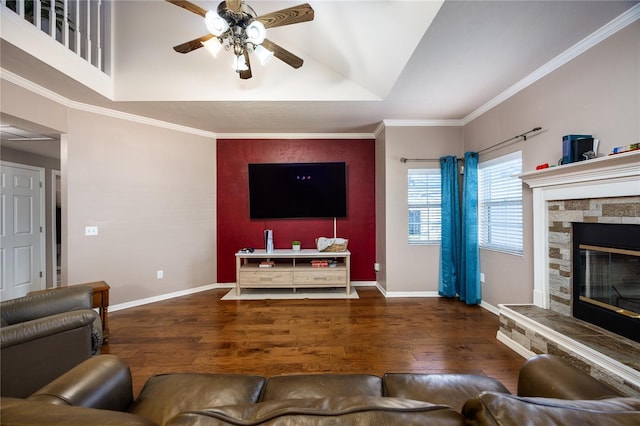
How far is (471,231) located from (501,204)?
0.49 metres

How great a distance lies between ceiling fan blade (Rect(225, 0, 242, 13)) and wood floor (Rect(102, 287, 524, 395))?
2.81 metres

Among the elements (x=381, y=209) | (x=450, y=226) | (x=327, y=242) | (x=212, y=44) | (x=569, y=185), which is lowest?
(x=327, y=242)

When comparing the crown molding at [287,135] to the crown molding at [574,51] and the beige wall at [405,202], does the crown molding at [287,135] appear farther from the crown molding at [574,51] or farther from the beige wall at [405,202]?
the crown molding at [574,51]

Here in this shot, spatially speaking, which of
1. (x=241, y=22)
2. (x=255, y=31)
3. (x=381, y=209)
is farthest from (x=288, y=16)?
(x=381, y=209)

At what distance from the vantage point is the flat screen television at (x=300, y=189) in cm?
424

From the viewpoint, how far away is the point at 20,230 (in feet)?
12.4

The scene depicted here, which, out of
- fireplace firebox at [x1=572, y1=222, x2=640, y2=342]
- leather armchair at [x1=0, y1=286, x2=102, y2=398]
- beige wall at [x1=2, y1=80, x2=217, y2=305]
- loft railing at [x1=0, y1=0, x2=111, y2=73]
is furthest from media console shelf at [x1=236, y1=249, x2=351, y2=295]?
loft railing at [x1=0, y1=0, x2=111, y2=73]

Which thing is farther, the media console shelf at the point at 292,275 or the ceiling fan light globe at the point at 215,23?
the media console shelf at the point at 292,275

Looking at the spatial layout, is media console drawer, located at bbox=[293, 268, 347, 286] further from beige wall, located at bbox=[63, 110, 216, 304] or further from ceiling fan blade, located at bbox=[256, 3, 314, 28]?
ceiling fan blade, located at bbox=[256, 3, 314, 28]

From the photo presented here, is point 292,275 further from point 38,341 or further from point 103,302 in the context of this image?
point 38,341

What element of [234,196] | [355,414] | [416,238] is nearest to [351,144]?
[416,238]

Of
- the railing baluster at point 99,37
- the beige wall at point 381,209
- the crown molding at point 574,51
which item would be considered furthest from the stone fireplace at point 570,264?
the railing baluster at point 99,37

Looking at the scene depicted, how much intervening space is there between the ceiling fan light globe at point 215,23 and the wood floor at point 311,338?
268cm

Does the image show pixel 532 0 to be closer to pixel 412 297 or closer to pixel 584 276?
pixel 584 276
